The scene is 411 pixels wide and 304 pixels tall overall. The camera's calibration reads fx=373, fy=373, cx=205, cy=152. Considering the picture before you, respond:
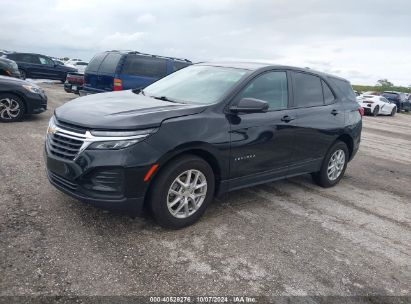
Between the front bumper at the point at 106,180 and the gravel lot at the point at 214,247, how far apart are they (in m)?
0.38

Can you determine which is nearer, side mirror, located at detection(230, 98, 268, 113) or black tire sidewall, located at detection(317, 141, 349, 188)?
side mirror, located at detection(230, 98, 268, 113)

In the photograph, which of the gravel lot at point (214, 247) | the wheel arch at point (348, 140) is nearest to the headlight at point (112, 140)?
the gravel lot at point (214, 247)

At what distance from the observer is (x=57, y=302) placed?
259 centimetres

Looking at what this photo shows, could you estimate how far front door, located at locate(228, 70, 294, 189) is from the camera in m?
4.10

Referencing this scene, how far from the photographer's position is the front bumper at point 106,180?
3.28 m

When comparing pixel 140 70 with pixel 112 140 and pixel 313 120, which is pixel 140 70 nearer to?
pixel 313 120

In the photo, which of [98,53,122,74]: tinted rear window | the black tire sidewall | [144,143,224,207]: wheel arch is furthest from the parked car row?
[144,143,224,207]: wheel arch

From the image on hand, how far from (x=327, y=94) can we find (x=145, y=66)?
6.75m

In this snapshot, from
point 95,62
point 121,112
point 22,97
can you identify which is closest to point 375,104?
point 95,62

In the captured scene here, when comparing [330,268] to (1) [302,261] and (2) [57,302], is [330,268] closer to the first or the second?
(1) [302,261]

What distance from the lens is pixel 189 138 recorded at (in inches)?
141

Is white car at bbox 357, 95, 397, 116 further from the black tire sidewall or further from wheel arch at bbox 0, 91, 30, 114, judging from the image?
wheel arch at bbox 0, 91, 30, 114

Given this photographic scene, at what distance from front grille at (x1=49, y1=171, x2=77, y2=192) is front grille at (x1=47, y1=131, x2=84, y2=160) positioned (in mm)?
229

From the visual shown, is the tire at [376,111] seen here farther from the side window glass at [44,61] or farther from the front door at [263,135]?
the front door at [263,135]
